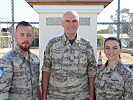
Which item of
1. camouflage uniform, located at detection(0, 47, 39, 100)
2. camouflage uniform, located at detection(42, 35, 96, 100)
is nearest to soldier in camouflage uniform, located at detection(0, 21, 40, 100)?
camouflage uniform, located at detection(0, 47, 39, 100)

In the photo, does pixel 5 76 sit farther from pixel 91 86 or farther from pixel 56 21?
pixel 56 21

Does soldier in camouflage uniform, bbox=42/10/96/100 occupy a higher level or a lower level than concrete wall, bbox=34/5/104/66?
lower

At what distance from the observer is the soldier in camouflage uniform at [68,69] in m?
2.17

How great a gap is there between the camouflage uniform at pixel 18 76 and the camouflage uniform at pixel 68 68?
0.80ft

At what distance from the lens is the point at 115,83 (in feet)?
6.31

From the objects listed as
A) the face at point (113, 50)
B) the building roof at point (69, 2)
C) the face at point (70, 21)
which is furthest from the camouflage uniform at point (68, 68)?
the building roof at point (69, 2)

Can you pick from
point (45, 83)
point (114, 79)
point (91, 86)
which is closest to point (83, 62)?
point (91, 86)

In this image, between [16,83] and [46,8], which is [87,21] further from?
[16,83]

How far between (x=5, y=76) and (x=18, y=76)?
6.7 inches

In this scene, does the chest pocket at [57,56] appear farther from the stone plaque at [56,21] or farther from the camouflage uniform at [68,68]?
the stone plaque at [56,21]

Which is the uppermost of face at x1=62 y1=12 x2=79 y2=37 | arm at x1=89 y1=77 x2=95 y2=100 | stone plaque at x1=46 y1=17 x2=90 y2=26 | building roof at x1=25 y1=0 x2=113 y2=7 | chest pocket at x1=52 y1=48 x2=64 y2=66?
building roof at x1=25 y1=0 x2=113 y2=7

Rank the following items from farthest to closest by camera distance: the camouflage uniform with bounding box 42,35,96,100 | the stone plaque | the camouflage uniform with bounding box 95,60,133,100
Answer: the stone plaque, the camouflage uniform with bounding box 42,35,96,100, the camouflage uniform with bounding box 95,60,133,100

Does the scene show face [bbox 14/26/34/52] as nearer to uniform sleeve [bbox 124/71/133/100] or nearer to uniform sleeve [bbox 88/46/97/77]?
uniform sleeve [bbox 88/46/97/77]

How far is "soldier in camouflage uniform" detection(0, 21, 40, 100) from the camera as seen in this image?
1791 mm
